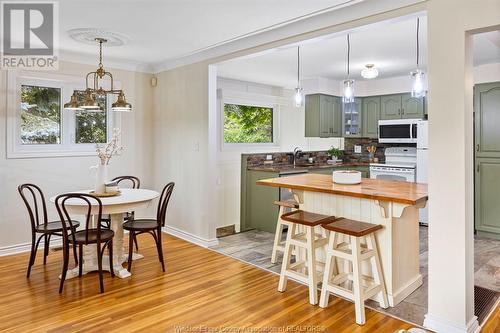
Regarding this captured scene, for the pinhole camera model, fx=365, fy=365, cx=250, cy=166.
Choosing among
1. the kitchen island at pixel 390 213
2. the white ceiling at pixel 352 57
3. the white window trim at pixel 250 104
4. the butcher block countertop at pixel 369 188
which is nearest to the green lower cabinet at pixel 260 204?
the white window trim at pixel 250 104

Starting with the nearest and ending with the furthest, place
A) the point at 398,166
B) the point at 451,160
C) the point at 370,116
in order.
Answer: the point at 451,160 → the point at 398,166 → the point at 370,116

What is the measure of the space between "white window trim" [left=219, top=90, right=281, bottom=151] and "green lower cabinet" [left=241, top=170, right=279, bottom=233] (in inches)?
22.2

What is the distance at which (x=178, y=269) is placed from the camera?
3.69 m

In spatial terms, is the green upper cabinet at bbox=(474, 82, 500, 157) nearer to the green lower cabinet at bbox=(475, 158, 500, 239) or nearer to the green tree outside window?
the green lower cabinet at bbox=(475, 158, 500, 239)

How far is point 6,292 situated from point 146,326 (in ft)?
4.77

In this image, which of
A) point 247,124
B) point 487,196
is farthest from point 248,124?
point 487,196

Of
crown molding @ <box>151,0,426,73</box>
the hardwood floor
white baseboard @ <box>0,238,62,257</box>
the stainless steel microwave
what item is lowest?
the hardwood floor

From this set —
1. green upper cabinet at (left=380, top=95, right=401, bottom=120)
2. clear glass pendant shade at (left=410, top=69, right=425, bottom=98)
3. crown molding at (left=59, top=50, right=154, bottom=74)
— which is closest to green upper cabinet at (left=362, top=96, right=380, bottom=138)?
green upper cabinet at (left=380, top=95, right=401, bottom=120)

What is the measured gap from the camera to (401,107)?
5.86 m

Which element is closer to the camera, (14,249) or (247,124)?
(14,249)

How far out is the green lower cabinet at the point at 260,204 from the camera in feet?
16.5

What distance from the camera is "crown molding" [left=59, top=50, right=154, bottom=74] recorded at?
4.45 metres

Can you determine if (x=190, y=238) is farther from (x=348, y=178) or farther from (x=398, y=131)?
(x=398, y=131)

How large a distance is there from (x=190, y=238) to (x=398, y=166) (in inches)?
132
